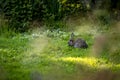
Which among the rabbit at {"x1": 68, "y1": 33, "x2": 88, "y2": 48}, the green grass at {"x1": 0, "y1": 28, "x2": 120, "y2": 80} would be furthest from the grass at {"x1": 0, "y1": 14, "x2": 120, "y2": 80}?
the rabbit at {"x1": 68, "y1": 33, "x2": 88, "y2": 48}

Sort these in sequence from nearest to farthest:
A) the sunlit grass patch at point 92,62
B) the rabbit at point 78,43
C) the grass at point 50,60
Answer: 1. the grass at point 50,60
2. the sunlit grass patch at point 92,62
3. the rabbit at point 78,43

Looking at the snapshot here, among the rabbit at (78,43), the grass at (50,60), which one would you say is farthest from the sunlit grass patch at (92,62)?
the rabbit at (78,43)

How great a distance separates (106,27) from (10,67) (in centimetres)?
528

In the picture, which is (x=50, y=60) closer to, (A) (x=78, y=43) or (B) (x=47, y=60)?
(B) (x=47, y=60)

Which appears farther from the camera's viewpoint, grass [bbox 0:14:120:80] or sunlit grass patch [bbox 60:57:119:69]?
sunlit grass patch [bbox 60:57:119:69]

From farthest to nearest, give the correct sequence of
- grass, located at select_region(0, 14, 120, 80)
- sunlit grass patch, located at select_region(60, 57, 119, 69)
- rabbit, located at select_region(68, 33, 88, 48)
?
rabbit, located at select_region(68, 33, 88, 48) < sunlit grass patch, located at select_region(60, 57, 119, 69) < grass, located at select_region(0, 14, 120, 80)

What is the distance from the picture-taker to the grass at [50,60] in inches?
311

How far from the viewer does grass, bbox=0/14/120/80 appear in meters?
7.90

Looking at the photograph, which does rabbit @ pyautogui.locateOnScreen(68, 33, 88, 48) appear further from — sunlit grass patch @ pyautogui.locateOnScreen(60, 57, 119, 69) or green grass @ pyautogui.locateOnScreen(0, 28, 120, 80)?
sunlit grass patch @ pyautogui.locateOnScreen(60, 57, 119, 69)

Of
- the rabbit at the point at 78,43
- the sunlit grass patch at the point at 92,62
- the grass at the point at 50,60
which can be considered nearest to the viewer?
the grass at the point at 50,60

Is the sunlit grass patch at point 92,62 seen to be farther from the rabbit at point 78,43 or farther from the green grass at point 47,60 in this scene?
the rabbit at point 78,43

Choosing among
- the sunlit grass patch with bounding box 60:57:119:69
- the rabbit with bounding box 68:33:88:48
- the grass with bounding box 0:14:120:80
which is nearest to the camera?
the grass with bounding box 0:14:120:80

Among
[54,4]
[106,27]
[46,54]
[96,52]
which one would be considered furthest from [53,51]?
[54,4]

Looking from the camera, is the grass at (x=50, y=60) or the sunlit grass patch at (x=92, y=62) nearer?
the grass at (x=50, y=60)
